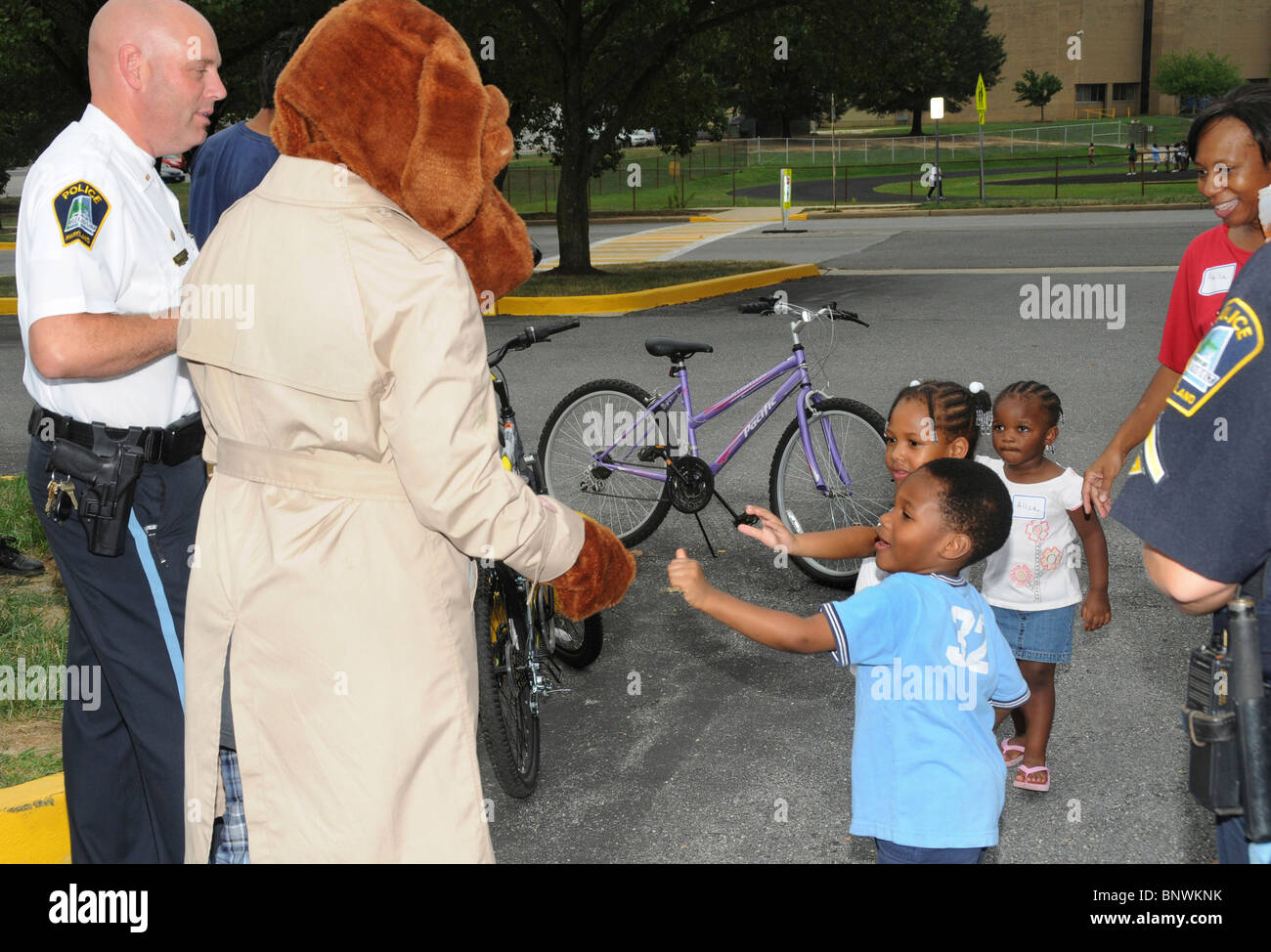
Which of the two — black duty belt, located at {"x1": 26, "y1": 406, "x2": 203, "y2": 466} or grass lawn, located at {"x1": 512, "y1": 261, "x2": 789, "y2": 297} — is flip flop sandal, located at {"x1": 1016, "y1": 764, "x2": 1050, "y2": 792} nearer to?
black duty belt, located at {"x1": 26, "y1": 406, "x2": 203, "y2": 466}

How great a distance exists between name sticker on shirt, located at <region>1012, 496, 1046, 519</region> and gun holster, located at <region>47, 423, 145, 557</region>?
263 centimetres

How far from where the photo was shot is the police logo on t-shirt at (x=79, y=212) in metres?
2.85

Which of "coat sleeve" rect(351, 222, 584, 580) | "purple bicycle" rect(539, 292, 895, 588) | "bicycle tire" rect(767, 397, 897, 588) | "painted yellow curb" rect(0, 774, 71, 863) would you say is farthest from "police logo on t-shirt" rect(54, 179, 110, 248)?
"bicycle tire" rect(767, 397, 897, 588)

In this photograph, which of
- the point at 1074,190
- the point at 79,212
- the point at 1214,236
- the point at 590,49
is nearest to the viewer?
the point at 79,212

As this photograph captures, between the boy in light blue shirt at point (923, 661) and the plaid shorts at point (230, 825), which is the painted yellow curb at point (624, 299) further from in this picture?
the plaid shorts at point (230, 825)

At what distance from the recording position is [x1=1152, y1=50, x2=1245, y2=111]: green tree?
234 ft

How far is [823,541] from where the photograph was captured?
3.33 meters

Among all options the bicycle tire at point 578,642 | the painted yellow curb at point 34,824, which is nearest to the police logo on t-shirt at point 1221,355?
the painted yellow curb at point 34,824

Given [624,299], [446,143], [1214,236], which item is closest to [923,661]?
[446,143]

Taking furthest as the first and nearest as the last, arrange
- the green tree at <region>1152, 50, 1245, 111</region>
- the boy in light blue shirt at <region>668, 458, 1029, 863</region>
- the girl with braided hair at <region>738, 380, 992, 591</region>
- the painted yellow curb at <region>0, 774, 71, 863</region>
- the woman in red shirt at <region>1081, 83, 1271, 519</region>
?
the green tree at <region>1152, 50, 1245, 111</region>, the painted yellow curb at <region>0, 774, 71, 863</region>, the girl with braided hair at <region>738, 380, 992, 591</region>, the woman in red shirt at <region>1081, 83, 1271, 519</region>, the boy in light blue shirt at <region>668, 458, 1029, 863</region>

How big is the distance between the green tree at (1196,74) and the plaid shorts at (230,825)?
77.8m

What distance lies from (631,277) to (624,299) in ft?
8.51

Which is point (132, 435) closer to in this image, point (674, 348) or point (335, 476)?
point (335, 476)
